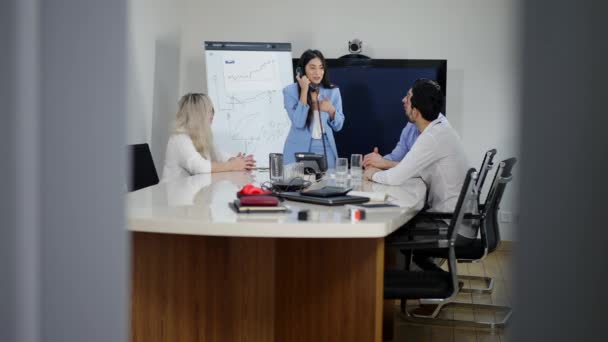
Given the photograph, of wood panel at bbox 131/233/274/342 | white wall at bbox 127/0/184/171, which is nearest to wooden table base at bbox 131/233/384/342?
wood panel at bbox 131/233/274/342

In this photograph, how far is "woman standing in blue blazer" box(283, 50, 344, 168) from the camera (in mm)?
5516

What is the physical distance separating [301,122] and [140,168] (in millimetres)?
1328

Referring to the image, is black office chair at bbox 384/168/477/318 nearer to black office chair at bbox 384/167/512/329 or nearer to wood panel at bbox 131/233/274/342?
black office chair at bbox 384/167/512/329

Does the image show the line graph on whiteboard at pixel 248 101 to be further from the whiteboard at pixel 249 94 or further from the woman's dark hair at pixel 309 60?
the woman's dark hair at pixel 309 60

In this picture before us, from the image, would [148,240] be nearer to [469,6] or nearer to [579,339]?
[579,339]

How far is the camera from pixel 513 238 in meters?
0.68

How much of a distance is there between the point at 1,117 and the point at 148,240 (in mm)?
1946

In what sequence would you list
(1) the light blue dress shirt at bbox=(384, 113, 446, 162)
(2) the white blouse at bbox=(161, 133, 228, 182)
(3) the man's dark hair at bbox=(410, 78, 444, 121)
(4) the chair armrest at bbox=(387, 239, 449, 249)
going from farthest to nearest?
(1) the light blue dress shirt at bbox=(384, 113, 446, 162), (2) the white blouse at bbox=(161, 133, 228, 182), (3) the man's dark hair at bbox=(410, 78, 444, 121), (4) the chair armrest at bbox=(387, 239, 449, 249)

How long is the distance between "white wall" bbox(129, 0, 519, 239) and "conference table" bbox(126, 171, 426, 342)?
11.0 feet

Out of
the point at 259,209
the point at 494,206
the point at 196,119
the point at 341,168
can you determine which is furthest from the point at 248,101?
the point at 259,209

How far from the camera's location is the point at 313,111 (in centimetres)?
560

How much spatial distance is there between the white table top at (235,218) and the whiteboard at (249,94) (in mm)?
2731

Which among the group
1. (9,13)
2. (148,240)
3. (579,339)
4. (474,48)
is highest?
(474,48)

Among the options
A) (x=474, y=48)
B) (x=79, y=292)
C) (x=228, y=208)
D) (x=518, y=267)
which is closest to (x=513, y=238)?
(x=518, y=267)
